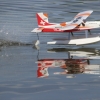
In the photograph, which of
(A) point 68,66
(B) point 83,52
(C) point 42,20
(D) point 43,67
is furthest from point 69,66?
(C) point 42,20

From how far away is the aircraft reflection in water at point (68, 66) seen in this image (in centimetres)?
1597

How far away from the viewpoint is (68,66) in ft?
55.1

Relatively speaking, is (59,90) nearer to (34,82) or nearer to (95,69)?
(34,82)

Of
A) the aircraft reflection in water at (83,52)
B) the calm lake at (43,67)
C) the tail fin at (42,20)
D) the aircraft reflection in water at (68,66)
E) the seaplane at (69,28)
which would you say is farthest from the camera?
the tail fin at (42,20)

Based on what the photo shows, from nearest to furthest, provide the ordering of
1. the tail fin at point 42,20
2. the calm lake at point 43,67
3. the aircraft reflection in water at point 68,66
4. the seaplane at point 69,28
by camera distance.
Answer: the calm lake at point 43,67 → the aircraft reflection in water at point 68,66 → the seaplane at point 69,28 → the tail fin at point 42,20

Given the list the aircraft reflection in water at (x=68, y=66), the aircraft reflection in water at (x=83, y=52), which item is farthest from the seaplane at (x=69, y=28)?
the aircraft reflection in water at (x=68, y=66)

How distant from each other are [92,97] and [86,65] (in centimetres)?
364

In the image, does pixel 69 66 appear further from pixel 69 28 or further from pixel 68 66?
pixel 69 28

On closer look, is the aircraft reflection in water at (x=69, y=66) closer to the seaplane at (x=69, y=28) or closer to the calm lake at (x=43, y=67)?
the calm lake at (x=43, y=67)

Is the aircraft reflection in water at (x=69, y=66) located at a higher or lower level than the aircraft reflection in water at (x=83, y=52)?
lower

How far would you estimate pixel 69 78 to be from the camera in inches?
603

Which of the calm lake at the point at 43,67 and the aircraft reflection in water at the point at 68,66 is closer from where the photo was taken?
the calm lake at the point at 43,67

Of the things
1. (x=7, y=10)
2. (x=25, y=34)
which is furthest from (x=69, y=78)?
(x=7, y=10)

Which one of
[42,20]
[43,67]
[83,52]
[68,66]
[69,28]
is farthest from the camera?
A: [42,20]
